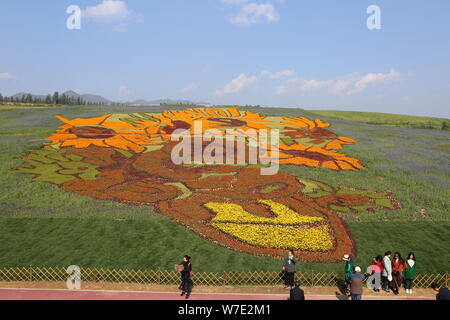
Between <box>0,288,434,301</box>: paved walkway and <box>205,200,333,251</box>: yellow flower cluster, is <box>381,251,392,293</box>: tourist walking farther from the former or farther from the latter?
<box>205,200,333,251</box>: yellow flower cluster

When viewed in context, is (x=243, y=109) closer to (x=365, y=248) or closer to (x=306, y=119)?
(x=306, y=119)

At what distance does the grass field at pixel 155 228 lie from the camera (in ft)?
61.8

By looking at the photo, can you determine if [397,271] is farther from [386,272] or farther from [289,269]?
[289,269]

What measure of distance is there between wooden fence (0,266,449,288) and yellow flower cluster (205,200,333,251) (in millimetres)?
2981

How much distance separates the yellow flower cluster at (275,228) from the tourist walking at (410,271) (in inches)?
198

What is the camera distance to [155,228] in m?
22.4

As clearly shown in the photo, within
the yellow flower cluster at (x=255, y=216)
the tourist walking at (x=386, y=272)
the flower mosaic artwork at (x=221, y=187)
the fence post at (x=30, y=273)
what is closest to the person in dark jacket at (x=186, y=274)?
the flower mosaic artwork at (x=221, y=187)

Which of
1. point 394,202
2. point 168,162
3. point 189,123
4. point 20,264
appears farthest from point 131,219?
point 189,123

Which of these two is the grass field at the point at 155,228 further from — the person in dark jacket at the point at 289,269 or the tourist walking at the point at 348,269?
the tourist walking at the point at 348,269

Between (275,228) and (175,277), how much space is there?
344 inches

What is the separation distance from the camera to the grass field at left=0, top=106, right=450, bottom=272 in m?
18.8

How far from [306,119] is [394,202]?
121 feet

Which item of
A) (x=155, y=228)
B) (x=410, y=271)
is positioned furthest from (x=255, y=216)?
(x=410, y=271)

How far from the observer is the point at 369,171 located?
118 ft
